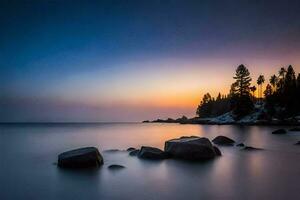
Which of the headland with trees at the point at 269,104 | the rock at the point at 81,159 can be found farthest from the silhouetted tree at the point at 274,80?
the rock at the point at 81,159

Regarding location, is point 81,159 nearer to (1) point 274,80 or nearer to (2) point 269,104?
(2) point 269,104

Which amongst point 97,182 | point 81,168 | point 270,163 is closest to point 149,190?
point 97,182

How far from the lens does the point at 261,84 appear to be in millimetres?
122750

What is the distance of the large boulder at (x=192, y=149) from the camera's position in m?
23.3

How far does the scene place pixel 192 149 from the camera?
23359 millimetres

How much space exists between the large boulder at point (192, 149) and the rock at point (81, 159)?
6.33 metres

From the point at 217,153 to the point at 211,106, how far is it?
375 ft

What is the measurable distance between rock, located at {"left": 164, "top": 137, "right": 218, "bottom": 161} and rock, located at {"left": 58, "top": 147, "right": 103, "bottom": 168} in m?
6.33

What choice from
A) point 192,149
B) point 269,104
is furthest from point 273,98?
point 192,149

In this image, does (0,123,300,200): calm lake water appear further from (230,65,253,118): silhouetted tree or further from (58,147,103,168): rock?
(230,65,253,118): silhouetted tree

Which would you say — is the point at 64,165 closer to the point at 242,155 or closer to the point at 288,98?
A: the point at 242,155

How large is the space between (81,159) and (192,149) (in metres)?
8.46

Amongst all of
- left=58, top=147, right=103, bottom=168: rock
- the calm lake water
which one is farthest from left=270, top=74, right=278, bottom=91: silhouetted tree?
left=58, top=147, right=103, bottom=168: rock

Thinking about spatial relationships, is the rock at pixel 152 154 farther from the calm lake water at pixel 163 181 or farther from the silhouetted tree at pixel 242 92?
the silhouetted tree at pixel 242 92
